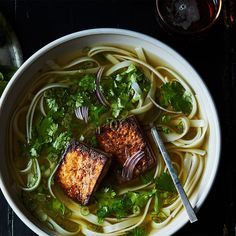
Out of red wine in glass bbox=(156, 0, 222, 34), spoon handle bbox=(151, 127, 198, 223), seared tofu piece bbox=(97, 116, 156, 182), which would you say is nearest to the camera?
spoon handle bbox=(151, 127, 198, 223)

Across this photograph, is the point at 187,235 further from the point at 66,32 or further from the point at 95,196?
the point at 66,32

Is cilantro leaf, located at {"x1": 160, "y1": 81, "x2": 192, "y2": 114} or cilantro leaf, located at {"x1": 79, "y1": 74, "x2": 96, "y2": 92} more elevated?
cilantro leaf, located at {"x1": 79, "y1": 74, "x2": 96, "y2": 92}

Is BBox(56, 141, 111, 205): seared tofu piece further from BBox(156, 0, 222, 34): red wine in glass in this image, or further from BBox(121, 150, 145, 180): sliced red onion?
BBox(156, 0, 222, 34): red wine in glass

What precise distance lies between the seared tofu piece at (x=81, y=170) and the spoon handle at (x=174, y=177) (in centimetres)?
23

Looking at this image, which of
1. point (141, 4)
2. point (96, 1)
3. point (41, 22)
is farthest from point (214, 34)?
point (41, 22)

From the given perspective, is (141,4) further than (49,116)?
Yes

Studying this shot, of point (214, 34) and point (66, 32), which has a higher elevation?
point (66, 32)

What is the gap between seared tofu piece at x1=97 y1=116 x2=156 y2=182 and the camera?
280 centimetres

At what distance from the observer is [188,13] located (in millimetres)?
2967

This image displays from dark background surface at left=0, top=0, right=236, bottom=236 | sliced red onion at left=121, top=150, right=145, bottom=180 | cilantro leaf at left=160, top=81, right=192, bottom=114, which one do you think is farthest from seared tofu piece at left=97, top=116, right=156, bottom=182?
dark background surface at left=0, top=0, right=236, bottom=236

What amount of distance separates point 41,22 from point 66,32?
131 mm

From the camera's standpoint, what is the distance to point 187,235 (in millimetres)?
2979

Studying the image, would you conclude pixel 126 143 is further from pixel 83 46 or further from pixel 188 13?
pixel 188 13

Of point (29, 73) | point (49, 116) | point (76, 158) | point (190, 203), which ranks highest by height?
point (29, 73)
